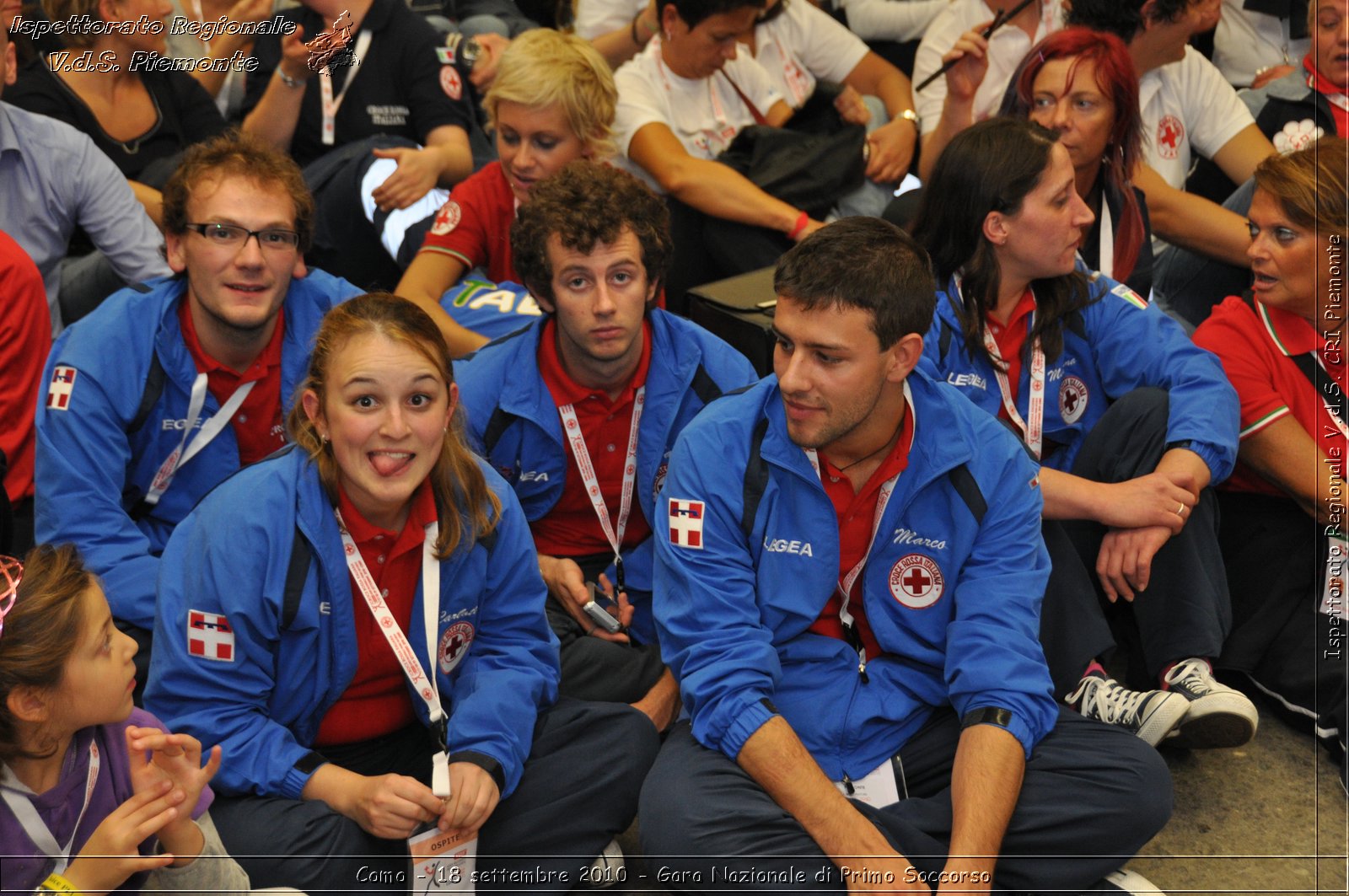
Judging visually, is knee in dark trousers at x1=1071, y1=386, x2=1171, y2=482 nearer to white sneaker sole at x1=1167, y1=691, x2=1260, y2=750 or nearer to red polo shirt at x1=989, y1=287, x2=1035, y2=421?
red polo shirt at x1=989, y1=287, x2=1035, y2=421

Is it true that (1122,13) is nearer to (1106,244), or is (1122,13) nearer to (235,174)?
(1106,244)

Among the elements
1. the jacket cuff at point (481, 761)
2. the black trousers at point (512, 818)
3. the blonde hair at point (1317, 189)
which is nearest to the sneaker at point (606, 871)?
the black trousers at point (512, 818)

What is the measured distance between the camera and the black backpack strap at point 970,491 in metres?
2.69

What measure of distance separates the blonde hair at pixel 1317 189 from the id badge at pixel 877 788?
5.87 ft

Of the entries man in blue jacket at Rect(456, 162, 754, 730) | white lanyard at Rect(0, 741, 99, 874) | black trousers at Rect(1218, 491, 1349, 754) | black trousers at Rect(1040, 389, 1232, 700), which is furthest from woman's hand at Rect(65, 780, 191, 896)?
black trousers at Rect(1218, 491, 1349, 754)

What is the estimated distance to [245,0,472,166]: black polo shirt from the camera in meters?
4.65

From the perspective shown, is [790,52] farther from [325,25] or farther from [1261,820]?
[1261,820]

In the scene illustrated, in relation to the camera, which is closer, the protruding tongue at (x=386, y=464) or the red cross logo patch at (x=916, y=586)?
the protruding tongue at (x=386, y=464)

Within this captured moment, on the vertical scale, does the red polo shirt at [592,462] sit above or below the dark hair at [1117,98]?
below

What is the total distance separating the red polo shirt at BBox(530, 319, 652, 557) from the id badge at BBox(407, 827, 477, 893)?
0.92 m

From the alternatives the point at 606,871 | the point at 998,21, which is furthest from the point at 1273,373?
the point at 606,871

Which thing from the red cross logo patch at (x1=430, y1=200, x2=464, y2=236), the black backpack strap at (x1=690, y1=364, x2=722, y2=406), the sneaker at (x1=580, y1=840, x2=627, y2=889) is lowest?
the sneaker at (x1=580, y1=840, x2=627, y2=889)

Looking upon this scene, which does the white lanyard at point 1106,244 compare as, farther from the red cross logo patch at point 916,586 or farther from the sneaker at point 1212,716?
the red cross logo patch at point 916,586

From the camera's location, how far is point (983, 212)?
3352mm
